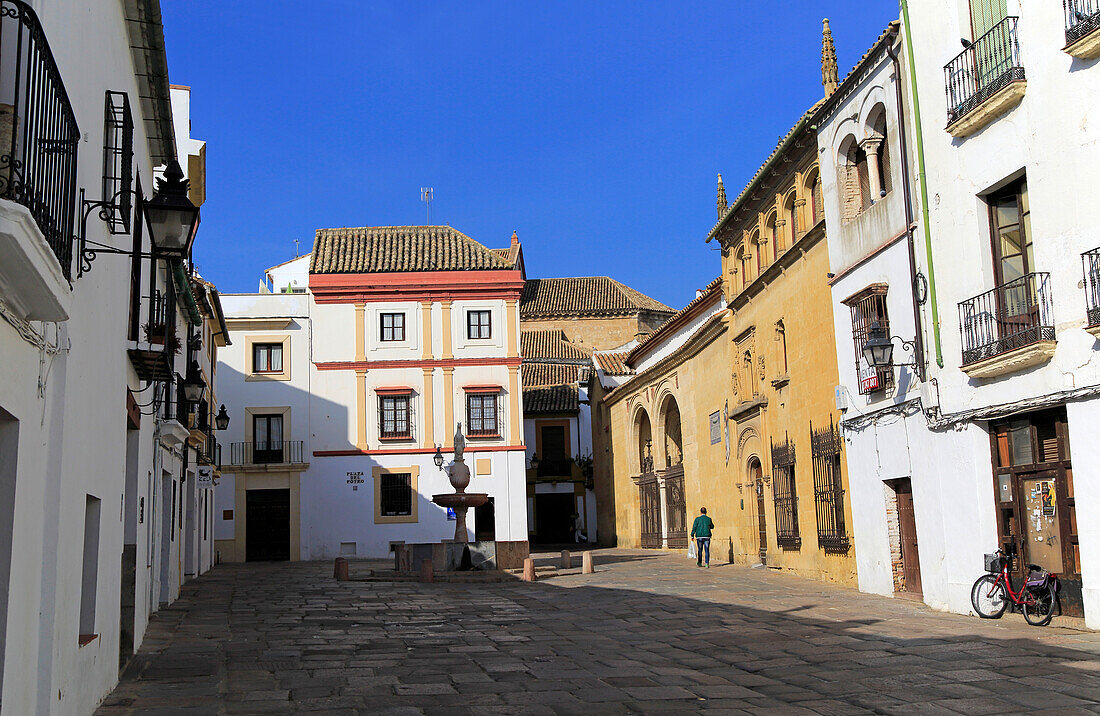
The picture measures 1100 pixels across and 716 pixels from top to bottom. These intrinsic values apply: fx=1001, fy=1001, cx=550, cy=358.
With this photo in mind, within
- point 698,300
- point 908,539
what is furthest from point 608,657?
point 698,300

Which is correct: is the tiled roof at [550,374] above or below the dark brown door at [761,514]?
above

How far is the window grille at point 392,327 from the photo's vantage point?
36.1 m

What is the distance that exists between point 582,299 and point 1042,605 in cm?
5112

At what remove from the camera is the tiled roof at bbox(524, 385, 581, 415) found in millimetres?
48344

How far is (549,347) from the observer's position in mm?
55406

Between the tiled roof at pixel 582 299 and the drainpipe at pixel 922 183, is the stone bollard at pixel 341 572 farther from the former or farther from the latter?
the tiled roof at pixel 582 299

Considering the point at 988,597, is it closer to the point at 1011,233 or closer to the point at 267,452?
the point at 1011,233

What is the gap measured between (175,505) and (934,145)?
48.9 ft

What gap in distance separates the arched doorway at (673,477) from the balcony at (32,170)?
27.8 meters

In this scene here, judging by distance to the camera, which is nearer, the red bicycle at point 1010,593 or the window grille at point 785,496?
the red bicycle at point 1010,593

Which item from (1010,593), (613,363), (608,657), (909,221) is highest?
(613,363)

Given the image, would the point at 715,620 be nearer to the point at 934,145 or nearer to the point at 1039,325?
the point at 1039,325

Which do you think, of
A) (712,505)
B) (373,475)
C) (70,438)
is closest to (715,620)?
(70,438)

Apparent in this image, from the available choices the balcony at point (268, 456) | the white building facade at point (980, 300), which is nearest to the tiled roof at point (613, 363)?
the balcony at point (268, 456)
